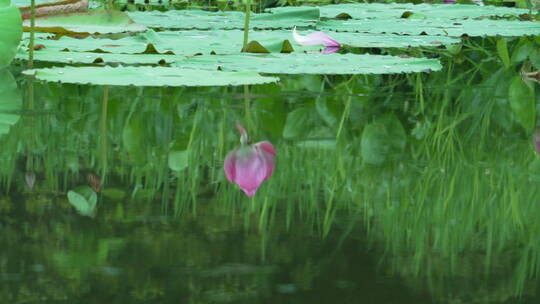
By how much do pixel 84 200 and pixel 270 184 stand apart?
0.30 m

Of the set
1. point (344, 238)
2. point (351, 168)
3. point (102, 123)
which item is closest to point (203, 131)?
point (102, 123)

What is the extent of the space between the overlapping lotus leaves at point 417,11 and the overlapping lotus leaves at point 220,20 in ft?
0.25

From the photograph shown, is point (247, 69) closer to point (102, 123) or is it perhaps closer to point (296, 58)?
point (296, 58)

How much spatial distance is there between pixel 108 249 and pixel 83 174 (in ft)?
1.47

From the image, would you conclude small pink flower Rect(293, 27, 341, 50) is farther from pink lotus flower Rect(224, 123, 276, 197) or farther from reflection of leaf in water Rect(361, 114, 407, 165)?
pink lotus flower Rect(224, 123, 276, 197)

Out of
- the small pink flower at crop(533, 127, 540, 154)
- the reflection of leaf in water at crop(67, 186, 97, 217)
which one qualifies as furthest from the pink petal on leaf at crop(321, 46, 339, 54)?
the reflection of leaf in water at crop(67, 186, 97, 217)

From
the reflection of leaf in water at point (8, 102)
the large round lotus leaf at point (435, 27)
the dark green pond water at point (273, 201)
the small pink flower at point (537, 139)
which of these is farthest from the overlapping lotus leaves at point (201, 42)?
the small pink flower at point (537, 139)

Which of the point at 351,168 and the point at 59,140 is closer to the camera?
the point at 351,168

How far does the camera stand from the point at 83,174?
65.8 inches

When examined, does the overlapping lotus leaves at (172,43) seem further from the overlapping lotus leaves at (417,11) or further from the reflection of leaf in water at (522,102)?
the overlapping lotus leaves at (417,11)

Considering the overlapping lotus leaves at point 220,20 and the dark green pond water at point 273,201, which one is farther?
the overlapping lotus leaves at point 220,20

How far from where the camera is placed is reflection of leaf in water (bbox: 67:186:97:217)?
1.44 meters

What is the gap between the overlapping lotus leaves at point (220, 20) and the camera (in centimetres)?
452

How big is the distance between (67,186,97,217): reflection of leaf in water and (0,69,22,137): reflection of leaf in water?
1.72 feet
